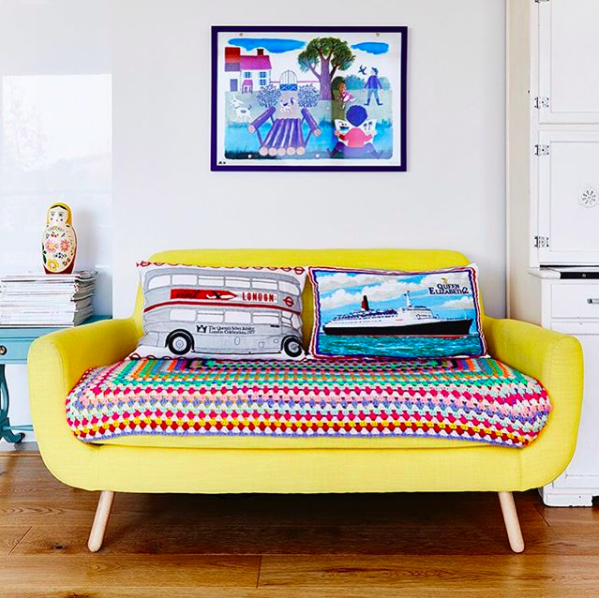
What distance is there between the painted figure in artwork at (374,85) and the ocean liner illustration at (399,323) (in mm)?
907

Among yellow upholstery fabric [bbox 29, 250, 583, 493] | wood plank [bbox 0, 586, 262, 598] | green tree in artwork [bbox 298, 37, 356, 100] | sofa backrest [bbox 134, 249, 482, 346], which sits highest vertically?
green tree in artwork [bbox 298, 37, 356, 100]

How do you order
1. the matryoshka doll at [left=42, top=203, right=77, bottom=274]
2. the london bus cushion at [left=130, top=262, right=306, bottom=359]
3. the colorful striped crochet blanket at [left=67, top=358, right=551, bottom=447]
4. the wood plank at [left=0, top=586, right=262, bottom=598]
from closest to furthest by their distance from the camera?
1. the wood plank at [left=0, top=586, right=262, bottom=598]
2. the colorful striped crochet blanket at [left=67, top=358, right=551, bottom=447]
3. the london bus cushion at [left=130, top=262, right=306, bottom=359]
4. the matryoshka doll at [left=42, top=203, right=77, bottom=274]

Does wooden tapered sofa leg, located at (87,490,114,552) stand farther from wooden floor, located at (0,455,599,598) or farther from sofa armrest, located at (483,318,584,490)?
sofa armrest, located at (483,318,584,490)

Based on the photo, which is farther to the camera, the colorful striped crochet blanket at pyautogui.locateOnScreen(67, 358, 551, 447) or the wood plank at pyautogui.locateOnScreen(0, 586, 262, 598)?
the colorful striped crochet blanket at pyautogui.locateOnScreen(67, 358, 551, 447)

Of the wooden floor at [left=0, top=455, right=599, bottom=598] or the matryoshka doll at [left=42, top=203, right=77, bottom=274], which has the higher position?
the matryoshka doll at [left=42, top=203, right=77, bottom=274]

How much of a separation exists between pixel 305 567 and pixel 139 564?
442 millimetres

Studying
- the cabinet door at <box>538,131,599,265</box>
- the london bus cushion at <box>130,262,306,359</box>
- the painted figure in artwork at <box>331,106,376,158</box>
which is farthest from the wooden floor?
the painted figure in artwork at <box>331,106,376,158</box>

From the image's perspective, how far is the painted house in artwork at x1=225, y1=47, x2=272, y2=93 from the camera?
2.77m

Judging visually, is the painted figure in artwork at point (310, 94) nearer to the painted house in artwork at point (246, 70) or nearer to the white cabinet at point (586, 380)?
the painted house in artwork at point (246, 70)

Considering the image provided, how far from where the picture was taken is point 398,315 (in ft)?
7.55

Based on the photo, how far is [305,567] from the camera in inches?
72.2

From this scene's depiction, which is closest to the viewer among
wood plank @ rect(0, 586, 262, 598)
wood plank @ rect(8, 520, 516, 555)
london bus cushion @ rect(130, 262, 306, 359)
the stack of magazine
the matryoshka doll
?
wood plank @ rect(0, 586, 262, 598)

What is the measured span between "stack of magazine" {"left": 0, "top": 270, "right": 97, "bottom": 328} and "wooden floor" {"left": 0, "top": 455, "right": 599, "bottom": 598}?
2.01 ft

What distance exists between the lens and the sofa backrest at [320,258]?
265 cm
